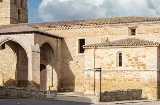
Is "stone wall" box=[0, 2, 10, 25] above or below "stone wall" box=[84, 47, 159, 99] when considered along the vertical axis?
above

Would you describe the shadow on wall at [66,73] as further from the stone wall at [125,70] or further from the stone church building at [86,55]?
the stone wall at [125,70]

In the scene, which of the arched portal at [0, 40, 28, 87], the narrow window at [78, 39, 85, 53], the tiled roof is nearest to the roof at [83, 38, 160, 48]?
the tiled roof

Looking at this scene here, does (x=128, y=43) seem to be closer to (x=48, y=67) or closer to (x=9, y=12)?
(x=48, y=67)

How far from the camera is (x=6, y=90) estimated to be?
22047mm

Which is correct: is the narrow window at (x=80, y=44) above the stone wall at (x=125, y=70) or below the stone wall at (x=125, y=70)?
above

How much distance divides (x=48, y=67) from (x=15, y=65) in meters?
3.03

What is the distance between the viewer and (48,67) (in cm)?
3120

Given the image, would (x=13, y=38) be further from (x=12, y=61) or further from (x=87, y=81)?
(x=87, y=81)

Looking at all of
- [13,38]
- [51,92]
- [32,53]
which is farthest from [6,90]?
[13,38]

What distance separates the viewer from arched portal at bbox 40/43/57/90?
30.9 metres

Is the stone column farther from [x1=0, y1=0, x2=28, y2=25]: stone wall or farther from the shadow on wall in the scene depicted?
[x1=0, y1=0, x2=28, y2=25]: stone wall

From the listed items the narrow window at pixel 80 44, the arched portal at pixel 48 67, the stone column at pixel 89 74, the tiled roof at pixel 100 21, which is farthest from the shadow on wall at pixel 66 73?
the stone column at pixel 89 74

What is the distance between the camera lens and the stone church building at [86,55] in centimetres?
2584

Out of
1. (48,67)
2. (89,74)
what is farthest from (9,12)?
(89,74)
